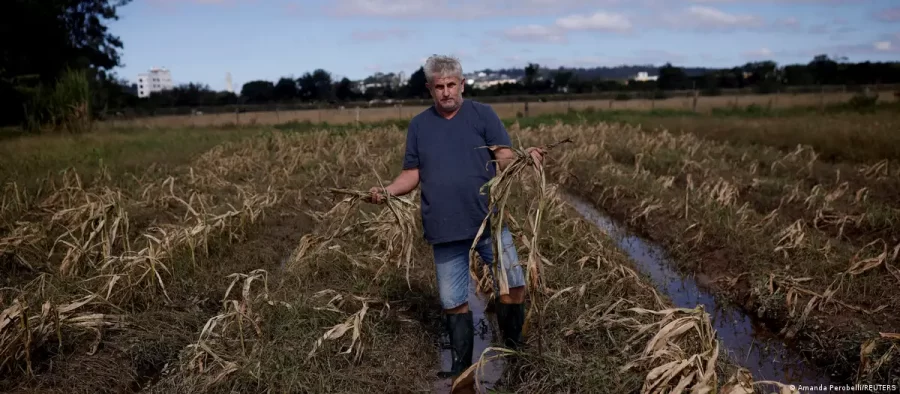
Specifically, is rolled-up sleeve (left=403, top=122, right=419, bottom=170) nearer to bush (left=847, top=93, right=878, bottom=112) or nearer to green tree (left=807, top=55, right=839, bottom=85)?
bush (left=847, top=93, right=878, bottom=112)

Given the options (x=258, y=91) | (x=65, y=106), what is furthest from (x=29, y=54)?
(x=258, y=91)

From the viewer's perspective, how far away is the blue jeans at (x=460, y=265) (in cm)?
363

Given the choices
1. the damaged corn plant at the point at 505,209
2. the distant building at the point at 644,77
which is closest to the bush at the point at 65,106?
the damaged corn plant at the point at 505,209

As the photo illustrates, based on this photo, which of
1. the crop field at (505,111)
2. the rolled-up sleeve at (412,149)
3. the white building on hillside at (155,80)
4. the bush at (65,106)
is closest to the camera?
the rolled-up sleeve at (412,149)

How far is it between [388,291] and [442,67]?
78.9 inches

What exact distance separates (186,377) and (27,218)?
4.48 metres

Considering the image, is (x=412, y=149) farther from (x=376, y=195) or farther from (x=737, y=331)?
(x=737, y=331)

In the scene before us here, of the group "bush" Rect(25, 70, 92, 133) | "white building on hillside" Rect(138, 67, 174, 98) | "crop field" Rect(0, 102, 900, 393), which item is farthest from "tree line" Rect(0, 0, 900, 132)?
"white building on hillside" Rect(138, 67, 174, 98)

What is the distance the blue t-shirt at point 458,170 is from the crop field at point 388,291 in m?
0.22

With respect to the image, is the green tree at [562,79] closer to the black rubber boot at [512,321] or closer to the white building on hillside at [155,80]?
the black rubber boot at [512,321]

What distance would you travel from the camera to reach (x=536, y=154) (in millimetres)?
3346

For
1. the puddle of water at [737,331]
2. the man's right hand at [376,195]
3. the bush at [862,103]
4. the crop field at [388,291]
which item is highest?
the bush at [862,103]

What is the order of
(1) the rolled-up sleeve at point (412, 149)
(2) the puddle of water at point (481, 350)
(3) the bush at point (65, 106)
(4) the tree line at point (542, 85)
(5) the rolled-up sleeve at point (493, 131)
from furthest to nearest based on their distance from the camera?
(4) the tree line at point (542, 85) < (3) the bush at point (65, 106) < (2) the puddle of water at point (481, 350) < (1) the rolled-up sleeve at point (412, 149) < (5) the rolled-up sleeve at point (493, 131)

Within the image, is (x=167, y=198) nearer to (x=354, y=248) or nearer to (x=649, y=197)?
(x=354, y=248)
